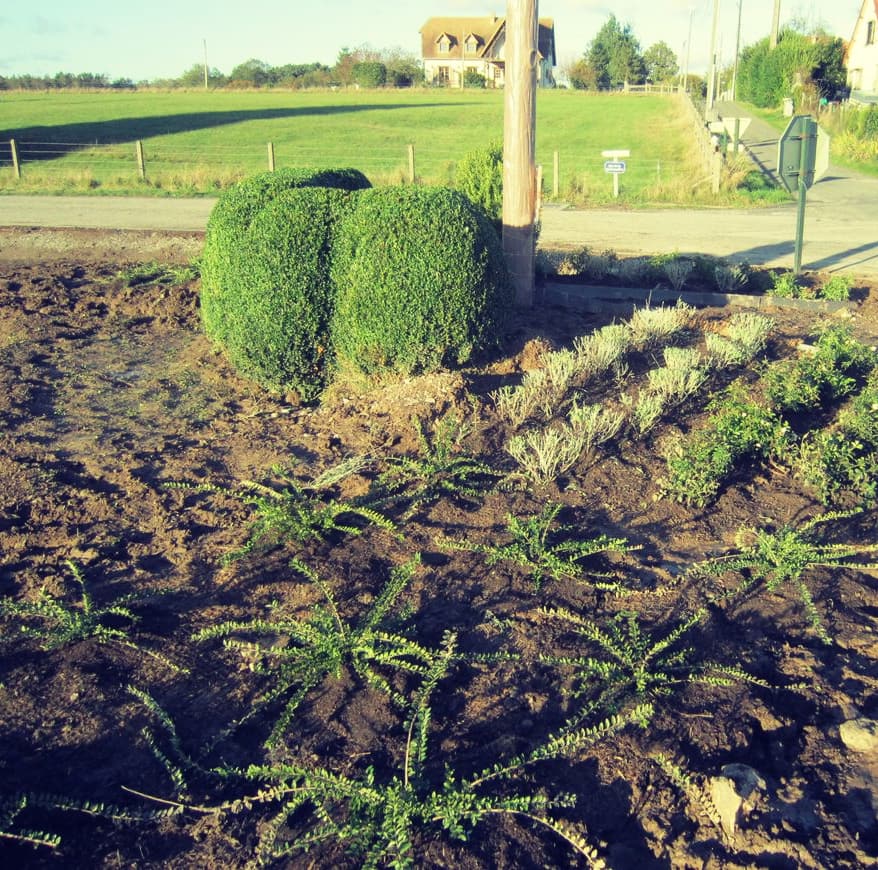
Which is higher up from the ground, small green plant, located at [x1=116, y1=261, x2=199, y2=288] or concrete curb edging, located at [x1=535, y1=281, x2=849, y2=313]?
small green plant, located at [x1=116, y1=261, x2=199, y2=288]

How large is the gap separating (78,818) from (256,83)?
98370 mm

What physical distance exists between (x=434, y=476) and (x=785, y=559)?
2057 mm

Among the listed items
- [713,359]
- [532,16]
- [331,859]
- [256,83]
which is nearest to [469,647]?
[331,859]

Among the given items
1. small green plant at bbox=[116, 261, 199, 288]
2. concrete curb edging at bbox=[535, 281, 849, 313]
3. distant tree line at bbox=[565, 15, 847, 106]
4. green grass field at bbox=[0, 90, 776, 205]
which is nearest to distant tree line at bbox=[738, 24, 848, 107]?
distant tree line at bbox=[565, 15, 847, 106]

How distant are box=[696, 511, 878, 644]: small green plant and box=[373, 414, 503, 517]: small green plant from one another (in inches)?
58.7

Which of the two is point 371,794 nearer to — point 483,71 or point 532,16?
point 532,16

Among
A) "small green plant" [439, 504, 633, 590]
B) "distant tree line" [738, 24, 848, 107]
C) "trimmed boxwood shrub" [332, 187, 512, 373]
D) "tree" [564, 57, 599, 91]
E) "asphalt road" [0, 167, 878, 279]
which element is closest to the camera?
"small green plant" [439, 504, 633, 590]

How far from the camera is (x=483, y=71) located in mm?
94500

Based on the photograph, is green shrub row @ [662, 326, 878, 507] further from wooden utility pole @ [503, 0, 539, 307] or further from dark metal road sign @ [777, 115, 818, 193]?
dark metal road sign @ [777, 115, 818, 193]

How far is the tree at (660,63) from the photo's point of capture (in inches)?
3922

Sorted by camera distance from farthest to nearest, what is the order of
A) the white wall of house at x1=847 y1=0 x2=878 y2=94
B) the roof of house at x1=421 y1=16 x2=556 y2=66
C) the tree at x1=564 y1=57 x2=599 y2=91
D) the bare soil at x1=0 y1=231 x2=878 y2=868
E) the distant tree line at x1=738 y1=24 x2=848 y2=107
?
the roof of house at x1=421 y1=16 x2=556 y2=66, the tree at x1=564 y1=57 x2=599 y2=91, the white wall of house at x1=847 y1=0 x2=878 y2=94, the distant tree line at x1=738 y1=24 x2=848 y2=107, the bare soil at x1=0 y1=231 x2=878 y2=868

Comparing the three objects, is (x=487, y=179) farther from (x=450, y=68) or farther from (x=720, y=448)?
(x=450, y=68)

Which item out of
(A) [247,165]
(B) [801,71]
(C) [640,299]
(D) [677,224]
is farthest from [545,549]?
(B) [801,71]

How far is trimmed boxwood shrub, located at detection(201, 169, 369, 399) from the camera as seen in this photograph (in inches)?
271
